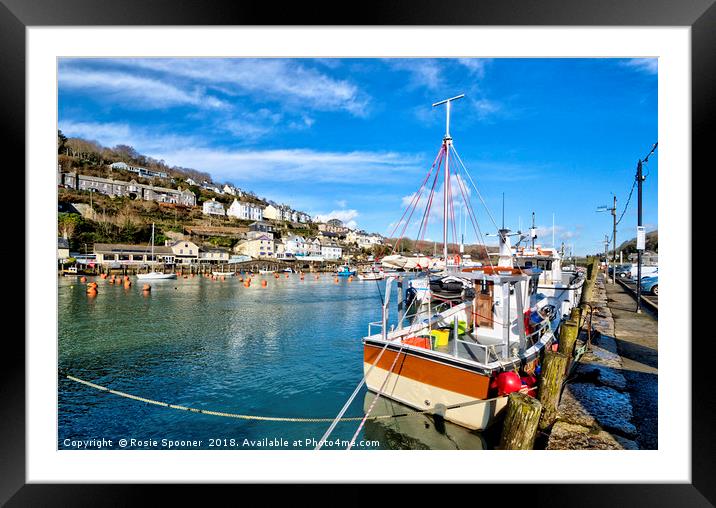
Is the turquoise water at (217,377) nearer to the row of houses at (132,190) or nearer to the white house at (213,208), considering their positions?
the row of houses at (132,190)

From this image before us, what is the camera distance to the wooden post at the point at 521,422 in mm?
2484

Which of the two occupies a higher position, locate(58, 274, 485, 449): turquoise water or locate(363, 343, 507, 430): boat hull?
locate(363, 343, 507, 430): boat hull

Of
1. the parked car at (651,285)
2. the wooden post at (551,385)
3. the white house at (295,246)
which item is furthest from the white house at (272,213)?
the wooden post at (551,385)

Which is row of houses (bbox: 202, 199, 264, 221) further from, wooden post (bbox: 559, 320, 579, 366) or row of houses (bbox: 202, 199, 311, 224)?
wooden post (bbox: 559, 320, 579, 366)

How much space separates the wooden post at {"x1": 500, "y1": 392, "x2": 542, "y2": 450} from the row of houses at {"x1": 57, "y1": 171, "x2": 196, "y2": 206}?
18328mm

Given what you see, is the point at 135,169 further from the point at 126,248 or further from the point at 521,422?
the point at 521,422

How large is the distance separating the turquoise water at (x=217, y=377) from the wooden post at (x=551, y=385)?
755 mm

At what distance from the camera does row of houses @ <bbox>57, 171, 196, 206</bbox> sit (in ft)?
55.0

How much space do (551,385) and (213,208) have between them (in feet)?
141

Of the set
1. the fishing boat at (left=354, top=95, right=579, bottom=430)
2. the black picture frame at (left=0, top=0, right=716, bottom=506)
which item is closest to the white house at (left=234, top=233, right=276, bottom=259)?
the fishing boat at (left=354, top=95, right=579, bottom=430)

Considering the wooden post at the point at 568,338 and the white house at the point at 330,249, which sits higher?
the white house at the point at 330,249

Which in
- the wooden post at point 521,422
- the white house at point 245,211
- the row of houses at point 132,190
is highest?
the white house at point 245,211
